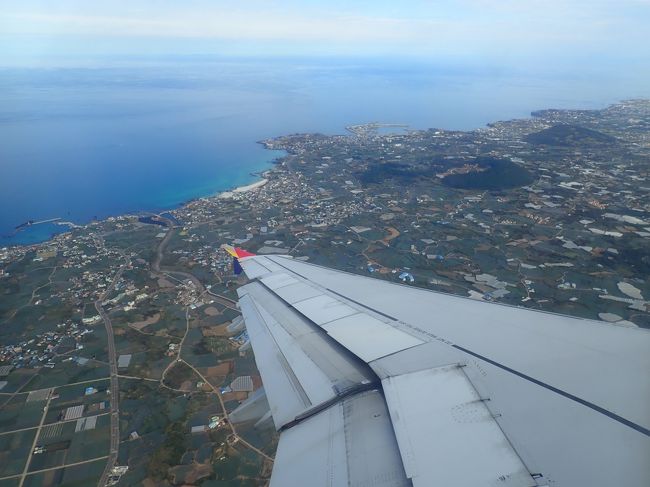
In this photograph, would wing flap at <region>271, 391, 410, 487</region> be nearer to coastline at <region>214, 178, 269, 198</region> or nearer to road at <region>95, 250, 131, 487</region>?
road at <region>95, 250, 131, 487</region>

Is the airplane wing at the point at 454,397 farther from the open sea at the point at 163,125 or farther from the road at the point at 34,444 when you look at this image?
the open sea at the point at 163,125

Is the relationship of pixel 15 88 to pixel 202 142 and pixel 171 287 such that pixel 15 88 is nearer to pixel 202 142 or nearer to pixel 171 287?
pixel 202 142

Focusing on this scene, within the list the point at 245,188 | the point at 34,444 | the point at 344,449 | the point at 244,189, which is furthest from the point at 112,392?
the point at 245,188

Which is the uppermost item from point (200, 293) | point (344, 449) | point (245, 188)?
point (344, 449)

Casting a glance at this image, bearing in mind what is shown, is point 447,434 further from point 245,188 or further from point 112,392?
point 245,188

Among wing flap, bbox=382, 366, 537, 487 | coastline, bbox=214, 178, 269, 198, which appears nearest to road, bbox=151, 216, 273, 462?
coastline, bbox=214, 178, 269, 198

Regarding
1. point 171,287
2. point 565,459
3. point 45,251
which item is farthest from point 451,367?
point 45,251

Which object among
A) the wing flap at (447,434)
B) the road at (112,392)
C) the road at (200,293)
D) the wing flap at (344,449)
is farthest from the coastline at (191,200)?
the wing flap at (447,434)
